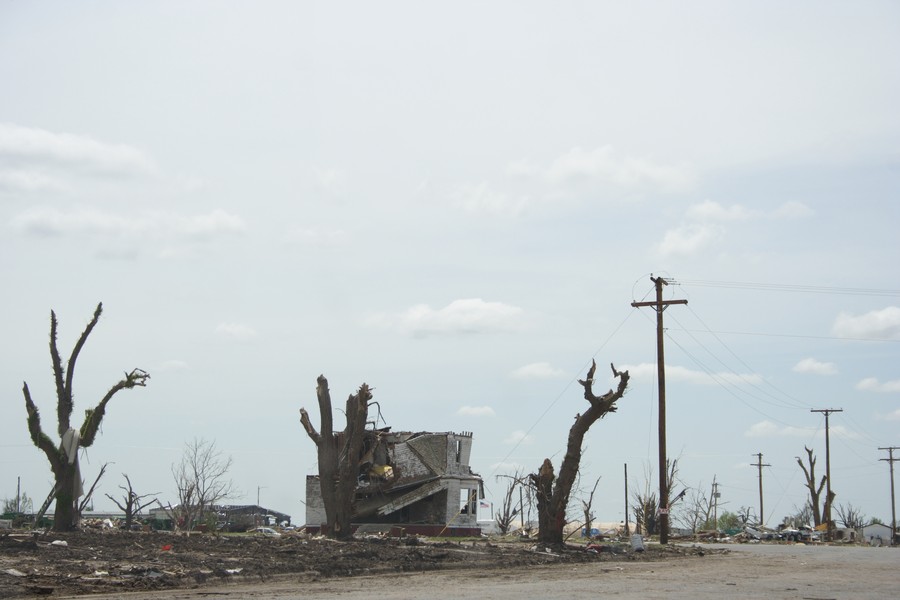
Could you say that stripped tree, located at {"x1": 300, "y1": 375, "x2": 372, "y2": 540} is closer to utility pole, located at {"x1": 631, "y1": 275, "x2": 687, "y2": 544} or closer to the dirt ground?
the dirt ground

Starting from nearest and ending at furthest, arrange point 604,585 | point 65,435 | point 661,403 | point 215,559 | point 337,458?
point 604,585
point 215,559
point 65,435
point 337,458
point 661,403

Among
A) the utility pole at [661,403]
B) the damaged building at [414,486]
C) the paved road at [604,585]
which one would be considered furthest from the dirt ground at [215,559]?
the damaged building at [414,486]

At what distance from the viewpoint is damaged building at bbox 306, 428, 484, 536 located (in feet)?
139

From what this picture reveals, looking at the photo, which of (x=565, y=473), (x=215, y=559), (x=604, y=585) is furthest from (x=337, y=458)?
(x=604, y=585)

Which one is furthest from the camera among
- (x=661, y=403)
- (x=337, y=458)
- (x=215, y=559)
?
(x=661, y=403)

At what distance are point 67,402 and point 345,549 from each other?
31.9 ft

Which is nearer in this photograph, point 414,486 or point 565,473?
point 565,473

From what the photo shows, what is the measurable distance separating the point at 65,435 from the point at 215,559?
9719 mm

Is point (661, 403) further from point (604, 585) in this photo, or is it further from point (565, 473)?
point (604, 585)

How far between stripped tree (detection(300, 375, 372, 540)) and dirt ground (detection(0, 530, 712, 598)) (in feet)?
7.56

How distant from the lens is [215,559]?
20.9 m

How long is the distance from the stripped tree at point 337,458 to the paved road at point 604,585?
10894 mm

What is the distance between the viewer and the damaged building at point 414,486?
42.4 m

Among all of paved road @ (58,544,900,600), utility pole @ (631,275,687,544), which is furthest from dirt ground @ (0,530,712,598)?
utility pole @ (631,275,687,544)
